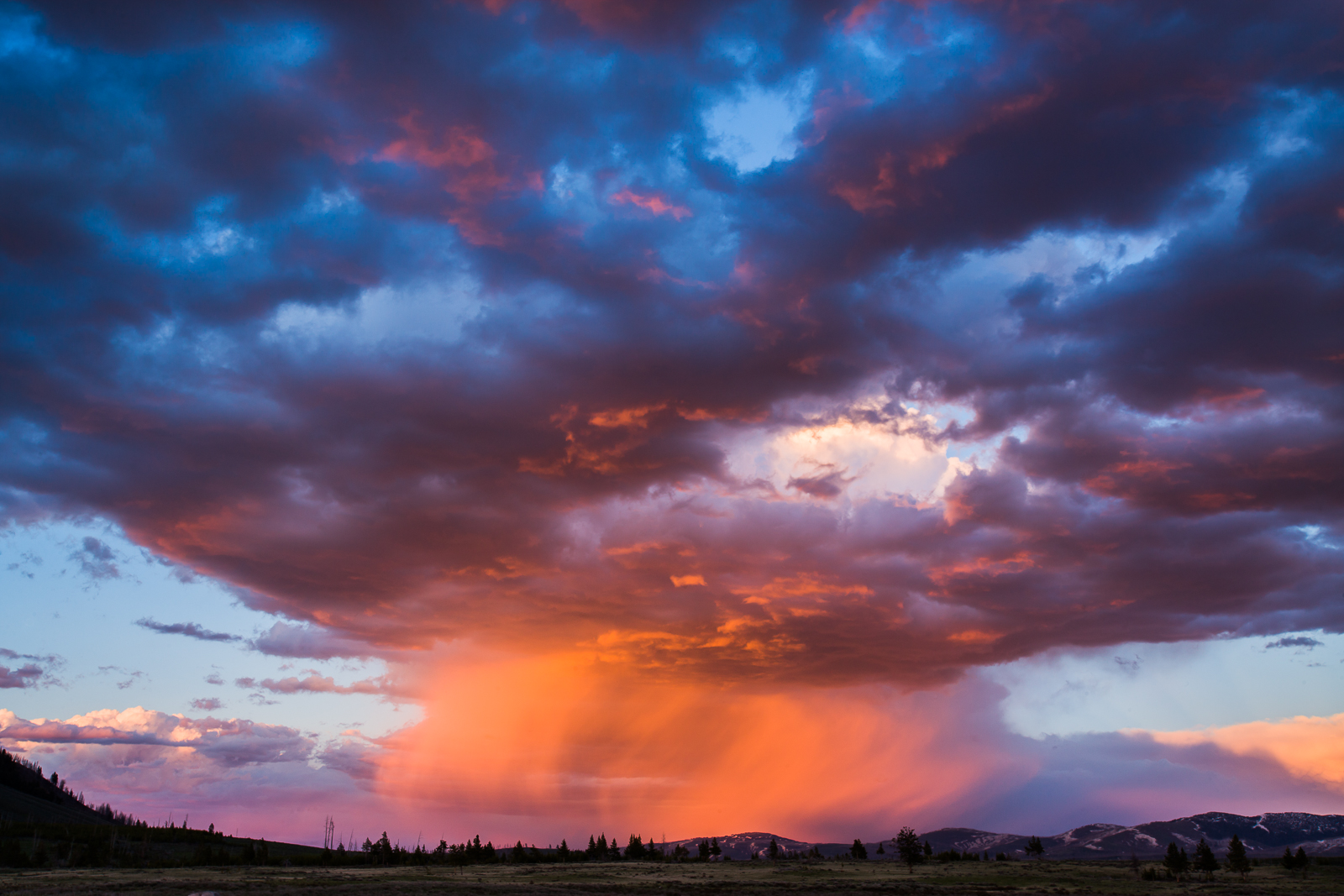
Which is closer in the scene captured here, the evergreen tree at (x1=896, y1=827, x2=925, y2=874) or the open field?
the open field

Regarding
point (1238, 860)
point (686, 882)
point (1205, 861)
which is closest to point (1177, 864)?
point (1205, 861)

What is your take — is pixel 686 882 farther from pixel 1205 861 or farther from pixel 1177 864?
pixel 1205 861

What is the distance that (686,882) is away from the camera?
381 feet

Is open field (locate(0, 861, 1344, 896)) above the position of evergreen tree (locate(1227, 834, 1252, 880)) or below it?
→ above

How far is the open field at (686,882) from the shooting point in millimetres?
89312

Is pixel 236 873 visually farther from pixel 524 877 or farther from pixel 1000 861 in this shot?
pixel 1000 861

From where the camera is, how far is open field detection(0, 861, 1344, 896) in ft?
293

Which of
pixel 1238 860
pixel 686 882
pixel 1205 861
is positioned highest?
pixel 686 882

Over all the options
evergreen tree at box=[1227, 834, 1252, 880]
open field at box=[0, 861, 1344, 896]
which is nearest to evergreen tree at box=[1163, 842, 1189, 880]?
open field at box=[0, 861, 1344, 896]

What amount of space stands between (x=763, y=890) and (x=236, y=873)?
246ft

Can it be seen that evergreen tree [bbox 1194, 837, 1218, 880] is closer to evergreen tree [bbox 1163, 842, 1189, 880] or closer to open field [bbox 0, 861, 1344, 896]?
evergreen tree [bbox 1163, 842, 1189, 880]

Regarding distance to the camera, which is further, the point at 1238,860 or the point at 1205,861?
the point at 1238,860

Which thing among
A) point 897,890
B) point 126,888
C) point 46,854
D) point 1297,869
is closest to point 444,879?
point 126,888

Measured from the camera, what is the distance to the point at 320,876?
112750 millimetres
